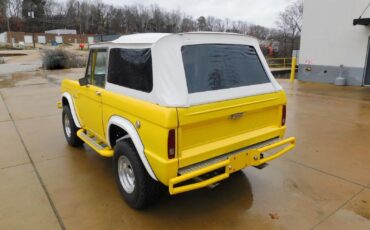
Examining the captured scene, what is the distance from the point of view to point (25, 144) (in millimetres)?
5574

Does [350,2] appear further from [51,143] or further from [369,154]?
[51,143]

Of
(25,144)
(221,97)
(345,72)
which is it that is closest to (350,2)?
(345,72)

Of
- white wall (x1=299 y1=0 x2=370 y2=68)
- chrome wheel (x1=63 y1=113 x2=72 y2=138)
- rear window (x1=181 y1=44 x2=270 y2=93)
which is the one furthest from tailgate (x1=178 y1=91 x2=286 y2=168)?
white wall (x1=299 y1=0 x2=370 y2=68)

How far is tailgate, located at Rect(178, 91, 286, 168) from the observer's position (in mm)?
2875

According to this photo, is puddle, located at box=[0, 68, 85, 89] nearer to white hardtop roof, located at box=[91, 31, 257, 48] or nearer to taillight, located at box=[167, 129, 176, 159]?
white hardtop roof, located at box=[91, 31, 257, 48]

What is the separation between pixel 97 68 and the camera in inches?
165

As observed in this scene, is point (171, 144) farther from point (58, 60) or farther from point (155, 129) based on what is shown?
point (58, 60)

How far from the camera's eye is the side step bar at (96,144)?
3844mm

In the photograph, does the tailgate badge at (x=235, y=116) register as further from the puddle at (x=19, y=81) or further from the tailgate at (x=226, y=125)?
the puddle at (x=19, y=81)

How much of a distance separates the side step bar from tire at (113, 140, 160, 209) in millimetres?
305

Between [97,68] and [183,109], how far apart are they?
1964 millimetres

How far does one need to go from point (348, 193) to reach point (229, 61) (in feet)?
7.31

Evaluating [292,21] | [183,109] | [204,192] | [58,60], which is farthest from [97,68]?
[292,21]

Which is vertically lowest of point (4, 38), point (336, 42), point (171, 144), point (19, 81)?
point (19, 81)
